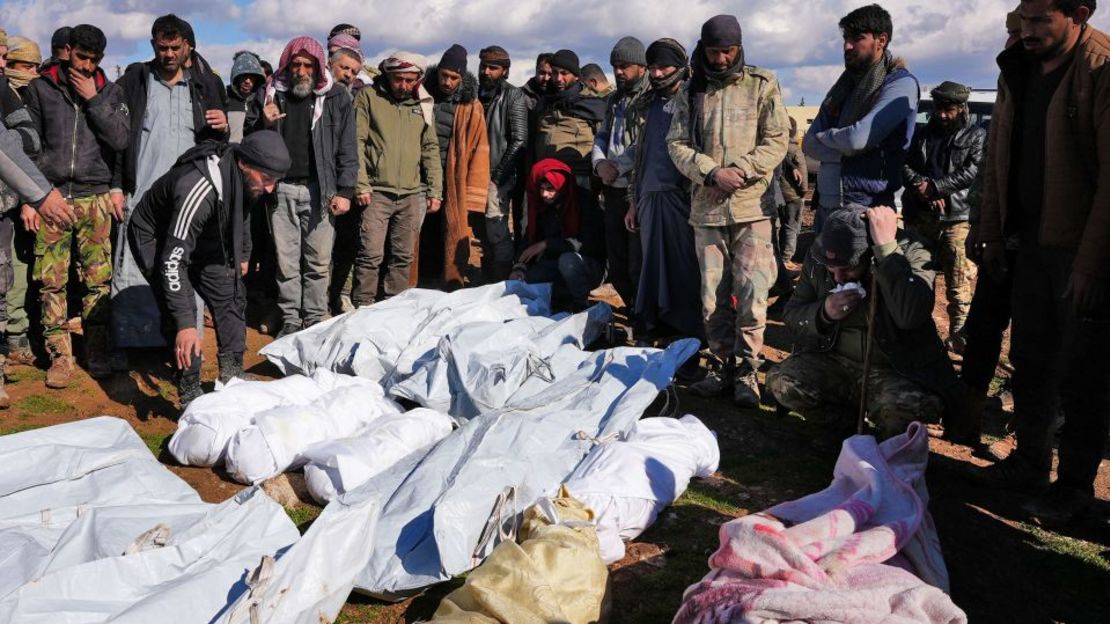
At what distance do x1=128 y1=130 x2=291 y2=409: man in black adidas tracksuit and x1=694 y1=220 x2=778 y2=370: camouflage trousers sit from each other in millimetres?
2331

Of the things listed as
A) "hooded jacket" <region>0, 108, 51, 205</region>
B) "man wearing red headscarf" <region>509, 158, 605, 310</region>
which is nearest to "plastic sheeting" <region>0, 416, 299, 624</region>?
"hooded jacket" <region>0, 108, 51, 205</region>

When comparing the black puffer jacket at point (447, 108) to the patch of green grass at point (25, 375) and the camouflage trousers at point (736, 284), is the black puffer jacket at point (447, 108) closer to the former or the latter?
the camouflage trousers at point (736, 284)

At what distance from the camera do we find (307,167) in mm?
5992

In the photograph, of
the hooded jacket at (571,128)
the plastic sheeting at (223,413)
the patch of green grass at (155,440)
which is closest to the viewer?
the plastic sheeting at (223,413)

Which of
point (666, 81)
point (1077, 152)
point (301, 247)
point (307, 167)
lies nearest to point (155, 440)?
point (301, 247)

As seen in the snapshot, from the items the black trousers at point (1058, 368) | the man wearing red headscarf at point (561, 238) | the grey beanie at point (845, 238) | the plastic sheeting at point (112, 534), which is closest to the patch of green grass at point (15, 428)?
the plastic sheeting at point (112, 534)

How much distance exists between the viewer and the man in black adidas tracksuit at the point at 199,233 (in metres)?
4.38

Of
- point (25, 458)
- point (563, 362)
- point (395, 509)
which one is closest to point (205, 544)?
point (395, 509)

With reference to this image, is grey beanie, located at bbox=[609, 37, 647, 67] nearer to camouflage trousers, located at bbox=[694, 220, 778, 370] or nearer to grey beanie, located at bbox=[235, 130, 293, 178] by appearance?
camouflage trousers, located at bbox=[694, 220, 778, 370]

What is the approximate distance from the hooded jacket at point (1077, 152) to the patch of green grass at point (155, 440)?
4.00 meters

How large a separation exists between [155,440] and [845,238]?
3.38 m

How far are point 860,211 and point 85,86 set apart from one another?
4.31 meters

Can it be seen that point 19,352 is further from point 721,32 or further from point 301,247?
point 721,32

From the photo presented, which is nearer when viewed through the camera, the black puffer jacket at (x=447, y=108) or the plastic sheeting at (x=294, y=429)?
the plastic sheeting at (x=294, y=429)
